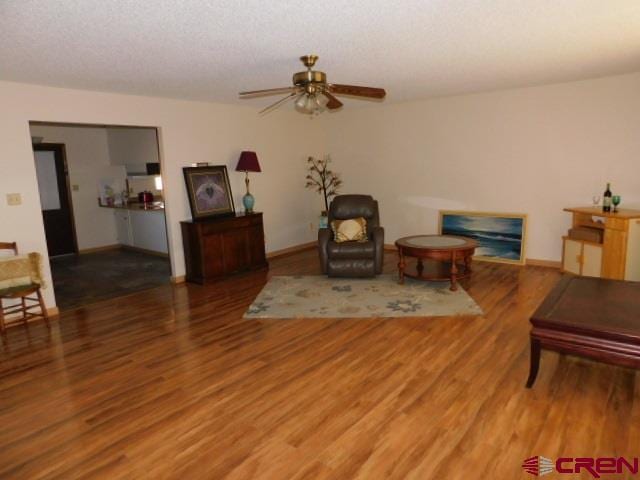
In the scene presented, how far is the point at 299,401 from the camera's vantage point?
2689 mm

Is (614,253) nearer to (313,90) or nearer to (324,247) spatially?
(324,247)

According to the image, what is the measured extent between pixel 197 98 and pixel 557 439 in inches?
201

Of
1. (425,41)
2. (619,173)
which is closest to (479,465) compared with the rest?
(425,41)

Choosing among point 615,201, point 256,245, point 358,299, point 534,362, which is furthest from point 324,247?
point 615,201

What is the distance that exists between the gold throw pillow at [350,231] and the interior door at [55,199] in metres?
5.01

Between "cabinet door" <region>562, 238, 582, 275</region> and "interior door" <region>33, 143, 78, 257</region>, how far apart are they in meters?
7.73

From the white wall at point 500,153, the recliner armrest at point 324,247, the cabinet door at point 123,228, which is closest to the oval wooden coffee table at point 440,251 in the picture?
the recliner armrest at point 324,247

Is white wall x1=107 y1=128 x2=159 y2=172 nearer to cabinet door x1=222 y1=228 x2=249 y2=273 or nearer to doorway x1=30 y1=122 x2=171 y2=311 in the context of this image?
doorway x1=30 y1=122 x2=171 y2=311

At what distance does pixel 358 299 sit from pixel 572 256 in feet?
8.98

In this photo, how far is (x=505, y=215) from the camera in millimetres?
5891

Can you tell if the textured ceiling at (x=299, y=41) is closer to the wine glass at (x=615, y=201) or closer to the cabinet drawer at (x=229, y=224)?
the wine glass at (x=615, y=201)

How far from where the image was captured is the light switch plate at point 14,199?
4.09m

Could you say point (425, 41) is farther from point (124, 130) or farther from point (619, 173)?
point (124, 130)

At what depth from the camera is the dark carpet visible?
16.9 feet
